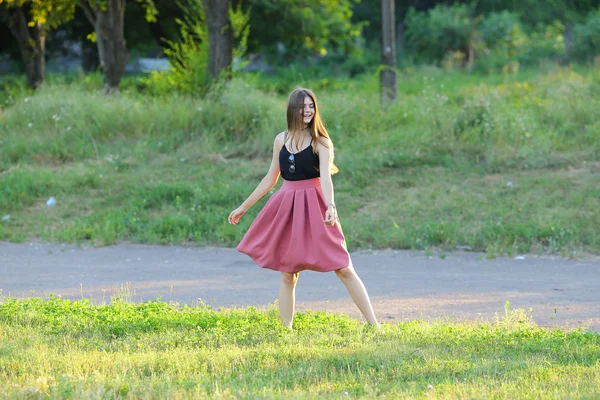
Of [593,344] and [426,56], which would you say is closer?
[593,344]

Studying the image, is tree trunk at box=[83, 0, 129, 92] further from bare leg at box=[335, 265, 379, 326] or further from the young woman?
bare leg at box=[335, 265, 379, 326]

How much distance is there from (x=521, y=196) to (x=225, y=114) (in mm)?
5416

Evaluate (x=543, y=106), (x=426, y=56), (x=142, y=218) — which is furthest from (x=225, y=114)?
(x=426, y=56)

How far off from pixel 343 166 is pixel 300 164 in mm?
6133

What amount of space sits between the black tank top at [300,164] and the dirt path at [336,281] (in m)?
1.51

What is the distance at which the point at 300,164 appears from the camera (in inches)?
238

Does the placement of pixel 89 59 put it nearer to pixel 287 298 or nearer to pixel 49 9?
pixel 49 9

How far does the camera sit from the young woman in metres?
5.95

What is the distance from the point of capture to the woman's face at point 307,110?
5.99m

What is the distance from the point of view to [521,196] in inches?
428

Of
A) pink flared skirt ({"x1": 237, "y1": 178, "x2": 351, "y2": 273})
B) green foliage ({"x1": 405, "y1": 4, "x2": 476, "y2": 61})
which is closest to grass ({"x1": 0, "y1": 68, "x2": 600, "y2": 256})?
pink flared skirt ({"x1": 237, "y1": 178, "x2": 351, "y2": 273})

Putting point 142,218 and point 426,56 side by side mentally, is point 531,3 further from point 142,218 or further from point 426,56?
point 142,218

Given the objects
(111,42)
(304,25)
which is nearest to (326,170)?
(111,42)

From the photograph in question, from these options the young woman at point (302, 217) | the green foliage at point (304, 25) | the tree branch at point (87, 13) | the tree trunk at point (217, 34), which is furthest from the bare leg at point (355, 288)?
the tree branch at point (87, 13)
